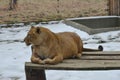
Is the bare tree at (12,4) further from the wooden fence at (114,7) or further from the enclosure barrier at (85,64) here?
the enclosure barrier at (85,64)

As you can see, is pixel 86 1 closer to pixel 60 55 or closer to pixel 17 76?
pixel 17 76

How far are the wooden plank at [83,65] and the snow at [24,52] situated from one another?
1.28 m

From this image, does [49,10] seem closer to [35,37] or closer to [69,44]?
[69,44]

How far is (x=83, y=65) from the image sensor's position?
3332 millimetres

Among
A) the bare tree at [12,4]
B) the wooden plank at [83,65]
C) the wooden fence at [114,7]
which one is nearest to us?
the wooden plank at [83,65]

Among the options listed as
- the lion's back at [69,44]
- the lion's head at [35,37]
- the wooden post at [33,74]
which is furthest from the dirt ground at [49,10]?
A: the lion's head at [35,37]

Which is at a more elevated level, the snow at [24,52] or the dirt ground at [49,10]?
the dirt ground at [49,10]

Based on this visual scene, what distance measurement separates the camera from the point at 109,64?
334 cm

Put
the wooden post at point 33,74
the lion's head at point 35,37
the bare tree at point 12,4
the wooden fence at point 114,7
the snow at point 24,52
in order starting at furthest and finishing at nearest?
the wooden fence at point 114,7
the bare tree at point 12,4
the snow at point 24,52
the wooden post at point 33,74
the lion's head at point 35,37

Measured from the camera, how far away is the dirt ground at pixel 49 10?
1058 centimetres

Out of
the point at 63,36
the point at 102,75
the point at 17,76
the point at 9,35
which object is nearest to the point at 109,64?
the point at 63,36

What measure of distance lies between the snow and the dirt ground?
17.1 inches

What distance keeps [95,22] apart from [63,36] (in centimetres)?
640

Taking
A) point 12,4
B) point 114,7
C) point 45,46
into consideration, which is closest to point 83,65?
point 45,46
